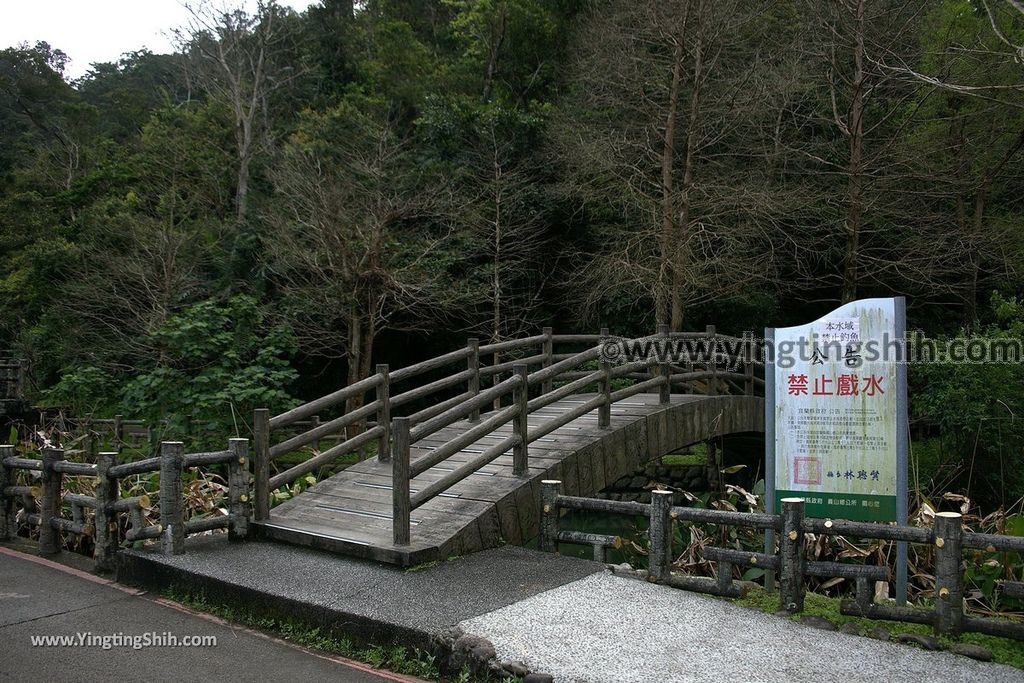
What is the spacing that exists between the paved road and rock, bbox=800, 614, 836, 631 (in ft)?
8.45

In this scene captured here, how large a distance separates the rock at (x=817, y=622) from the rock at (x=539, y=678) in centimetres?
195

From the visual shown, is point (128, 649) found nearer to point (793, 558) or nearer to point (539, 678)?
point (539, 678)

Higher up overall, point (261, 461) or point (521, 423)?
point (521, 423)

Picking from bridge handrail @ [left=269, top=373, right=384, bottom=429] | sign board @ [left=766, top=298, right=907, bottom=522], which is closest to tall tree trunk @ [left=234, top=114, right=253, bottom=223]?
bridge handrail @ [left=269, top=373, right=384, bottom=429]

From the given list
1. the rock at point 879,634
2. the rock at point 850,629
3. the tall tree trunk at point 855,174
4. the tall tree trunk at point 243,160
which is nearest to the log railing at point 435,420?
the rock at point 850,629

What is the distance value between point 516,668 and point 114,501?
4.18m

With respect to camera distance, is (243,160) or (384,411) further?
(243,160)

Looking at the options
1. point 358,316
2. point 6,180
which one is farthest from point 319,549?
point 6,180

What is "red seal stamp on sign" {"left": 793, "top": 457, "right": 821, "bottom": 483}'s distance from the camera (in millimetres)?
5773

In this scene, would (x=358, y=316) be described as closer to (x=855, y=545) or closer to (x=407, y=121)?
(x=407, y=121)

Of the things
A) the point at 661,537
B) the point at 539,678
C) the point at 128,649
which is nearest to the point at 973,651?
the point at 661,537

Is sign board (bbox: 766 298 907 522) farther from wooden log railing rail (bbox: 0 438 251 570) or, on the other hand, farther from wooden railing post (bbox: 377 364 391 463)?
wooden log railing rail (bbox: 0 438 251 570)

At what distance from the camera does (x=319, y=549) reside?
655 centimetres

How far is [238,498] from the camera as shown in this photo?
6.93 meters
